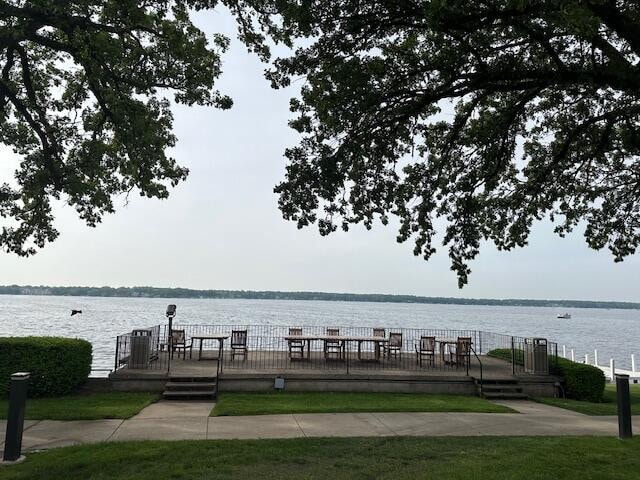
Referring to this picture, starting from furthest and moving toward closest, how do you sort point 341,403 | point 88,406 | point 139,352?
point 139,352
point 341,403
point 88,406

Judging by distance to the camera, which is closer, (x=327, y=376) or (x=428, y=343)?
(x=327, y=376)

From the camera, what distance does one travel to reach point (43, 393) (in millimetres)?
12383

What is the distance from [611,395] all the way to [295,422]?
11.4 metres

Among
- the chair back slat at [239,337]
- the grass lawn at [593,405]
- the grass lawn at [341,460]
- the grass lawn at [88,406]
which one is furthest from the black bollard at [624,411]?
the chair back slat at [239,337]

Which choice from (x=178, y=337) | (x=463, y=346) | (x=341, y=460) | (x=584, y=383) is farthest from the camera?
(x=178, y=337)

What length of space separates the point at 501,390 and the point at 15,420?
463 inches

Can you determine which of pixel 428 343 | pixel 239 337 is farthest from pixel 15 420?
pixel 428 343

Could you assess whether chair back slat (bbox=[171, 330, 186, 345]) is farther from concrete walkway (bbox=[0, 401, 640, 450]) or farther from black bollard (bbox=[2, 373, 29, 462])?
black bollard (bbox=[2, 373, 29, 462])

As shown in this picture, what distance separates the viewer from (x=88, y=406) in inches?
438

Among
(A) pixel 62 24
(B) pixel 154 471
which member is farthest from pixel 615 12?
(A) pixel 62 24

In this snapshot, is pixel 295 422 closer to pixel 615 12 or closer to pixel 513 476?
pixel 513 476

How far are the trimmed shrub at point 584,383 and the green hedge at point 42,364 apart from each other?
13.5 meters

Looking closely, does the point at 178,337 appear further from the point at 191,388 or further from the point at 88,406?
the point at 88,406

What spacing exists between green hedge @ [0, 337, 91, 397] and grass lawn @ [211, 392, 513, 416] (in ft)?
12.7
